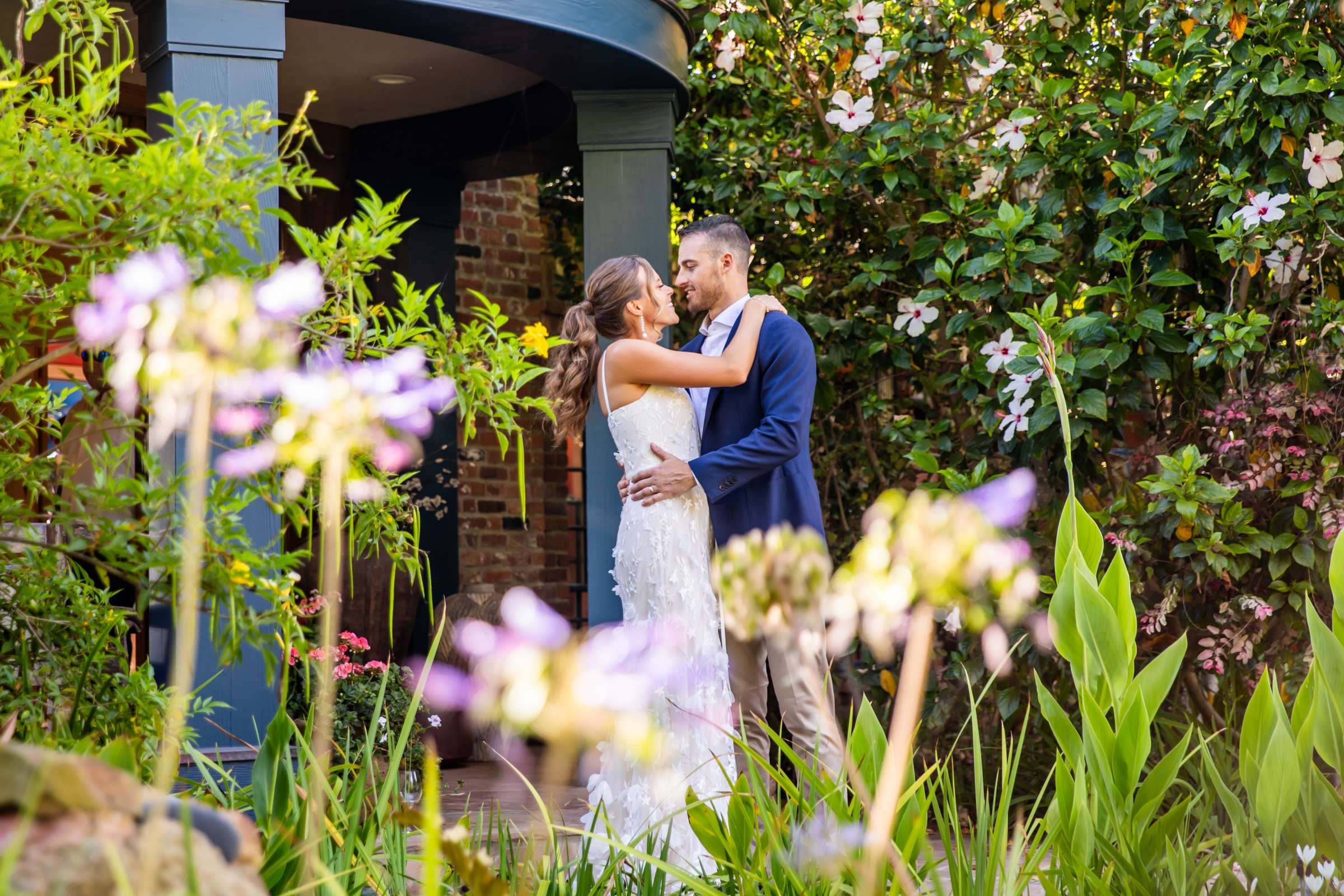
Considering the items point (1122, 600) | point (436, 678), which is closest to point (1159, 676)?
point (1122, 600)

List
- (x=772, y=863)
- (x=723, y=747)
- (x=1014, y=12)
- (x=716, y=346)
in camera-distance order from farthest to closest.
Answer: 1. (x=1014, y=12)
2. (x=716, y=346)
3. (x=723, y=747)
4. (x=772, y=863)

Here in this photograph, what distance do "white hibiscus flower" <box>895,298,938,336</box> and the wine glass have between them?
6.78 feet

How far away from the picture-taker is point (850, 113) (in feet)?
13.0

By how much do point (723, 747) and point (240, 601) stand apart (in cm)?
187

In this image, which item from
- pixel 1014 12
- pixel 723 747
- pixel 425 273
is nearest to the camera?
pixel 723 747

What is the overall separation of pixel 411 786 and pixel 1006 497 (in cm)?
263

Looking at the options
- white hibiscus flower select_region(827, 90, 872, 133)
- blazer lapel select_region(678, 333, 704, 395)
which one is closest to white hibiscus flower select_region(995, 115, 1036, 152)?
white hibiscus flower select_region(827, 90, 872, 133)

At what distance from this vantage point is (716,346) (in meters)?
3.14

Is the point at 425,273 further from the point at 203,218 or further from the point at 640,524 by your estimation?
the point at 203,218

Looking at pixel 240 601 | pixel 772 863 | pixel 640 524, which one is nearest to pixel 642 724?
pixel 240 601

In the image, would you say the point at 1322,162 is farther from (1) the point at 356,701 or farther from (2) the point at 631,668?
(1) the point at 356,701

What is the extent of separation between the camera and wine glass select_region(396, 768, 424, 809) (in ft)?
12.4

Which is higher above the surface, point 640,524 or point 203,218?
point 203,218

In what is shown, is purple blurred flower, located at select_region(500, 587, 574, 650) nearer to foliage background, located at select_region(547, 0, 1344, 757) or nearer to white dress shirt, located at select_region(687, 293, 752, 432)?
white dress shirt, located at select_region(687, 293, 752, 432)
